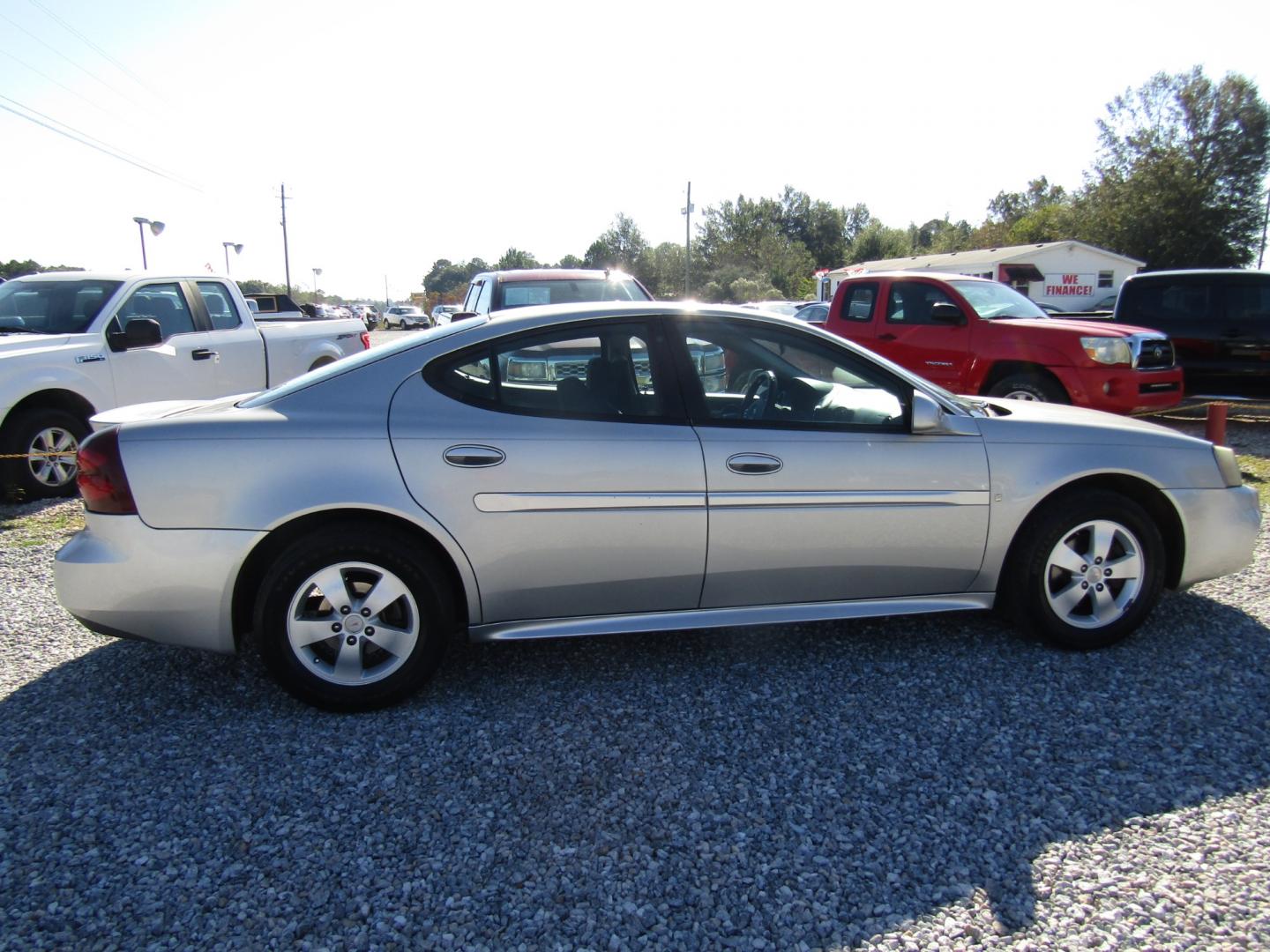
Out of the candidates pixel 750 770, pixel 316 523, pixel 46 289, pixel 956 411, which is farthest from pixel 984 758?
pixel 46 289

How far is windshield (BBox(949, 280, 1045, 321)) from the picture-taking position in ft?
29.6

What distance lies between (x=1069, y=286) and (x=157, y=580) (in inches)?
1701

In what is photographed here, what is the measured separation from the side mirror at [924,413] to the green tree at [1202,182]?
4759 cm

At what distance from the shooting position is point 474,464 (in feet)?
11.2

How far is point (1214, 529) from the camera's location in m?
4.09

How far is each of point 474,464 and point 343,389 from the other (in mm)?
612

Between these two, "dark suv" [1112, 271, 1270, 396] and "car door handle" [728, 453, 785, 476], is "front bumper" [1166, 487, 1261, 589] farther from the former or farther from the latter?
"dark suv" [1112, 271, 1270, 396]

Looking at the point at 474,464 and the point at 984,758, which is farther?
the point at 474,464

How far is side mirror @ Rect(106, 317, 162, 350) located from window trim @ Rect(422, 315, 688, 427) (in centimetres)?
477

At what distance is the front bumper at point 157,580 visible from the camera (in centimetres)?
327

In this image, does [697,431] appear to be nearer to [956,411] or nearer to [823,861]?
[956,411]

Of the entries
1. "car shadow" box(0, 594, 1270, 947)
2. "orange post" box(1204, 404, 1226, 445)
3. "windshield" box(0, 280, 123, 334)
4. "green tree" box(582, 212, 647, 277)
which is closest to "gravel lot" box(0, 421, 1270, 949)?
"car shadow" box(0, 594, 1270, 947)

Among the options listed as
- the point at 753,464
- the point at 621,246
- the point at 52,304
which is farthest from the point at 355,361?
the point at 621,246

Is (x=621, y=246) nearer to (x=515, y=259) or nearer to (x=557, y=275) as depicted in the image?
(x=515, y=259)
